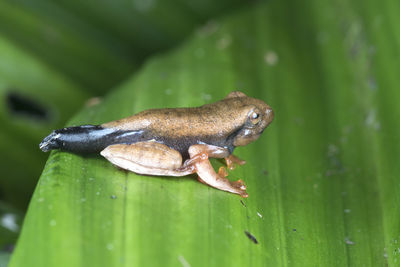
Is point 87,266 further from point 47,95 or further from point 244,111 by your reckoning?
point 47,95

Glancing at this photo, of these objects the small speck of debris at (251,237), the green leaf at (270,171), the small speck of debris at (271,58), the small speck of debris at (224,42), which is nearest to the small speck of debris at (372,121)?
the green leaf at (270,171)

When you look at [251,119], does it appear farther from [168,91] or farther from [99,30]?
[99,30]

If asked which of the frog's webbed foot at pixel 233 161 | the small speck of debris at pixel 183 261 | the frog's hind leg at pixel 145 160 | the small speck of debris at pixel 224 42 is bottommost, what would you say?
the small speck of debris at pixel 183 261

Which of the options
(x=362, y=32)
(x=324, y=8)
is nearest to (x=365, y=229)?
(x=362, y=32)

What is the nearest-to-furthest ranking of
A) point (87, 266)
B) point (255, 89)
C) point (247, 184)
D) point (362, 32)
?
point (87, 266)
point (247, 184)
point (255, 89)
point (362, 32)

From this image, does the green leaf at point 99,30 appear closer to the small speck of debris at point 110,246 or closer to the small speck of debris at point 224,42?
the small speck of debris at point 224,42

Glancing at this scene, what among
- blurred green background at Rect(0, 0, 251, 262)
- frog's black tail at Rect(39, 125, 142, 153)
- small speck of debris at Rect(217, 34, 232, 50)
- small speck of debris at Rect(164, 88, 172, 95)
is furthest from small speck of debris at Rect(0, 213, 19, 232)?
small speck of debris at Rect(217, 34, 232, 50)
